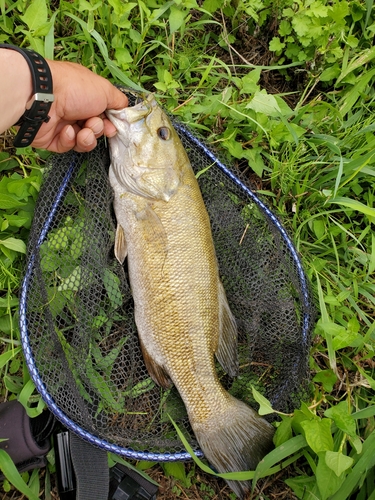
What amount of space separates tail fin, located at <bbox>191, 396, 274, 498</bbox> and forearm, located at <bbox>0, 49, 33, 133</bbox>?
6.33ft

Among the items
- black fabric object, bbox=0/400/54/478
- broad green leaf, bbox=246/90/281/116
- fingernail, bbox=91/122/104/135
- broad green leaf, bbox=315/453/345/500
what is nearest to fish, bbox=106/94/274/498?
fingernail, bbox=91/122/104/135

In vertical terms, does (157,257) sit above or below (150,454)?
above

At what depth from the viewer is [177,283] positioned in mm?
2541

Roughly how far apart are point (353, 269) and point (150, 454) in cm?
186

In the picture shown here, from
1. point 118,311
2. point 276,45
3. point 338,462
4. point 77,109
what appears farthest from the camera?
point 276,45

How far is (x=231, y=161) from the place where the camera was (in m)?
3.03

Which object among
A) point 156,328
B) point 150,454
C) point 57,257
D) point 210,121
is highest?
point 210,121

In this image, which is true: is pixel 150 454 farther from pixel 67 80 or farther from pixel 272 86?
pixel 272 86

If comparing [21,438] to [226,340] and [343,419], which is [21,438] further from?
[343,419]

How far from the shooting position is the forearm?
6.93ft

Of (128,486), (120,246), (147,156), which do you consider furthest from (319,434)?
(147,156)

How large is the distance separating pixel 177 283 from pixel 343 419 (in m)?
1.16

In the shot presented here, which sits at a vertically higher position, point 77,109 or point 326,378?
point 77,109

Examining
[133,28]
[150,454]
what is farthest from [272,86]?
[150,454]
